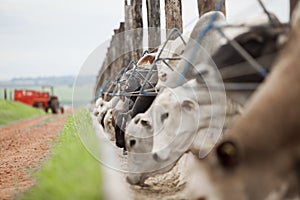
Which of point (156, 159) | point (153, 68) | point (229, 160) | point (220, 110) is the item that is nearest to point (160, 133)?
point (156, 159)

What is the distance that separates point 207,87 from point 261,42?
1117mm

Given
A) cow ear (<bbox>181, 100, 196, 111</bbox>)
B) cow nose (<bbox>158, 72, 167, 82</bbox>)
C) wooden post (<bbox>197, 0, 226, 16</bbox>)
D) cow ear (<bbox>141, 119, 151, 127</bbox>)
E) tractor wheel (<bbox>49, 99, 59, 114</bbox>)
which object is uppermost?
wooden post (<bbox>197, 0, 226, 16</bbox>)

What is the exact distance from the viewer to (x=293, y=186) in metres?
2.56

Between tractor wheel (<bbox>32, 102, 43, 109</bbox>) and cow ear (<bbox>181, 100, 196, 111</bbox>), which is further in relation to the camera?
tractor wheel (<bbox>32, 102, 43, 109</bbox>)

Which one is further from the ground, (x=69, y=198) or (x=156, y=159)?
(x=156, y=159)

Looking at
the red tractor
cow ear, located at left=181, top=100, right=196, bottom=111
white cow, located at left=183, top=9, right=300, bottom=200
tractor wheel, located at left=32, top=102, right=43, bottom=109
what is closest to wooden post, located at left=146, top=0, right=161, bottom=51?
cow ear, located at left=181, top=100, right=196, bottom=111

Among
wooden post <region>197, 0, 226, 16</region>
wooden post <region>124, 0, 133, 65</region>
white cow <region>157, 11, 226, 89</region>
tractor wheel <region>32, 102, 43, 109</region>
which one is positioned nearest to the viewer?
white cow <region>157, 11, 226, 89</region>

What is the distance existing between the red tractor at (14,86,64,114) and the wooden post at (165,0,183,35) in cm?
2617

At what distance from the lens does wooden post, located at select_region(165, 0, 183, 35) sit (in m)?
7.75

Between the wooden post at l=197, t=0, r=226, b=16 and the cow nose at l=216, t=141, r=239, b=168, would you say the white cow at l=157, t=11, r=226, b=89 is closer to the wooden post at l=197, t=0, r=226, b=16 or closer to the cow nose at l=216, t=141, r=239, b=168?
the wooden post at l=197, t=0, r=226, b=16

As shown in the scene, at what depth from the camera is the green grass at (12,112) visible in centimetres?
2336

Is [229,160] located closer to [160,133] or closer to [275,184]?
[275,184]

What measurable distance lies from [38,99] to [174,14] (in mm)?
27215

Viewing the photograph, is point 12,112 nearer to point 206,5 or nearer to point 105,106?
point 105,106
